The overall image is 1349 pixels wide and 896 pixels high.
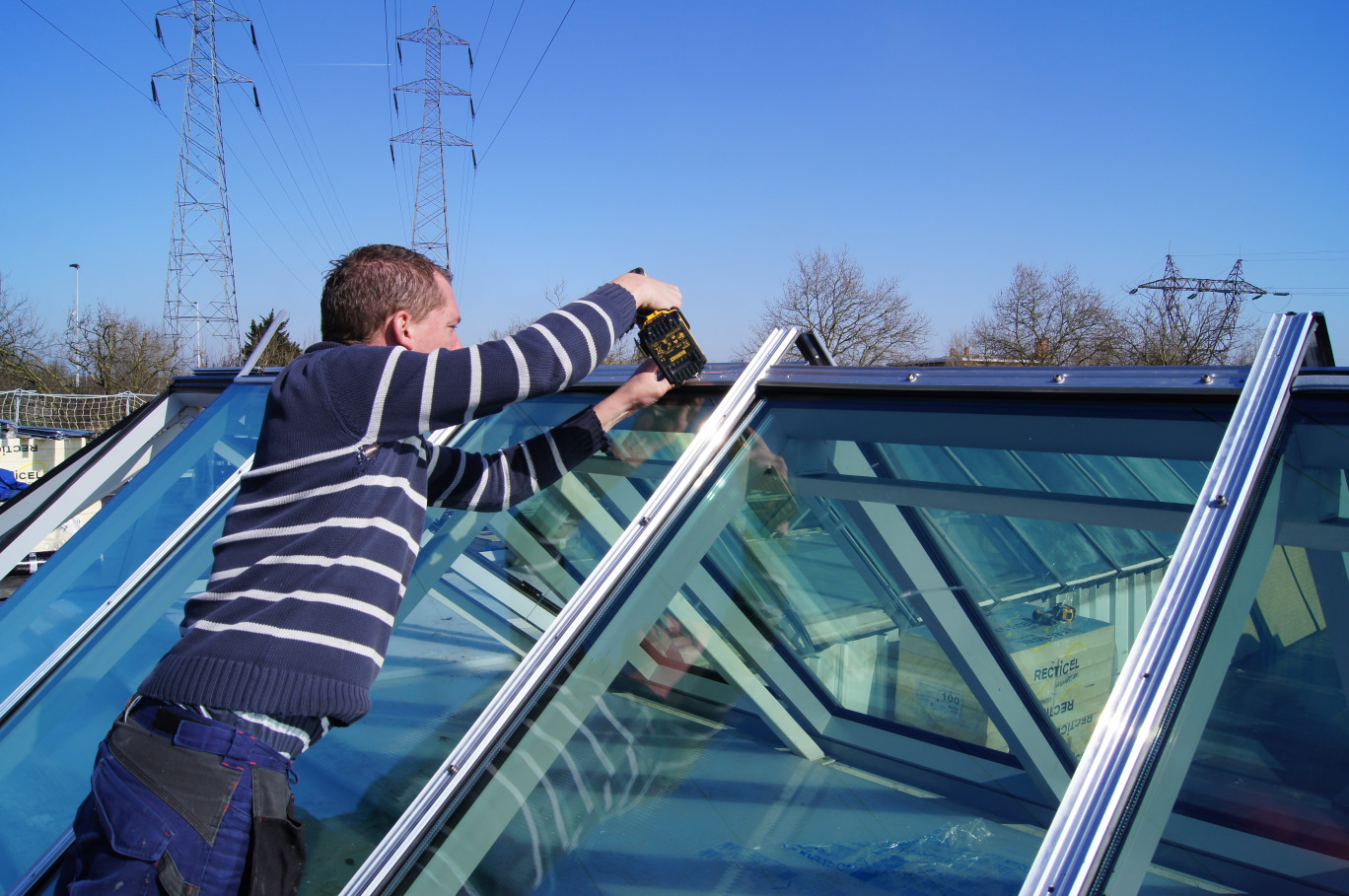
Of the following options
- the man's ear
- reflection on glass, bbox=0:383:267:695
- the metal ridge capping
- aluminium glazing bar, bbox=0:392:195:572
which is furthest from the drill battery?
aluminium glazing bar, bbox=0:392:195:572

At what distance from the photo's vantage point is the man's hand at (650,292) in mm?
1892

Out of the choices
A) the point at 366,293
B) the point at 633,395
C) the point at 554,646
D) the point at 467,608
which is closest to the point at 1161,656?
the point at 554,646

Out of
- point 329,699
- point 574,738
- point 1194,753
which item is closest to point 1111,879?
point 1194,753

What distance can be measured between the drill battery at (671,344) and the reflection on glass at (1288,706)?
1201 mm

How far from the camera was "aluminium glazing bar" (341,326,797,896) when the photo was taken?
1534 millimetres

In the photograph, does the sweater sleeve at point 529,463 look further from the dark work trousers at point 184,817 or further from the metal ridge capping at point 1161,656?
the metal ridge capping at point 1161,656

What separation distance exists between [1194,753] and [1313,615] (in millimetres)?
517

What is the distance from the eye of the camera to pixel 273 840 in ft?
4.74

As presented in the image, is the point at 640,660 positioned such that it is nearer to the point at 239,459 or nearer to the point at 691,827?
the point at 691,827

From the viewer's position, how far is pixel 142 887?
53.6 inches

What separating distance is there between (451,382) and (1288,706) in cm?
176

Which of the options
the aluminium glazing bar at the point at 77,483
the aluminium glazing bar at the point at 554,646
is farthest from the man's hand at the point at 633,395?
the aluminium glazing bar at the point at 77,483

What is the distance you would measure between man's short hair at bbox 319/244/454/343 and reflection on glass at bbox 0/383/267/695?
83.4 inches

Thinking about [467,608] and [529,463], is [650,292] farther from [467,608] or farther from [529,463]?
[467,608]
